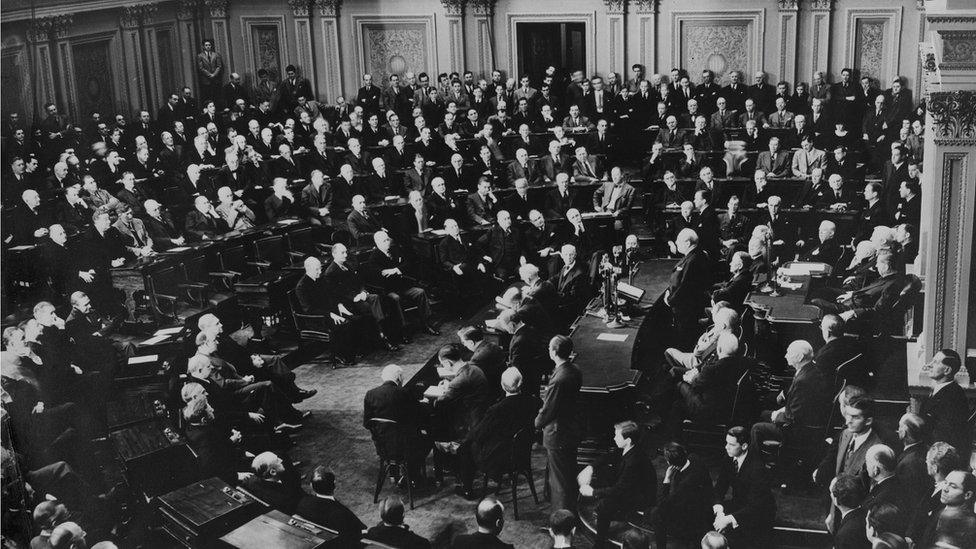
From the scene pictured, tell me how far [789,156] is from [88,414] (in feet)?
34.3

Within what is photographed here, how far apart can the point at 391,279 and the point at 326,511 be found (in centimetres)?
553

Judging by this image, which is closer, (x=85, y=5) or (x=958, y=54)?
(x=958, y=54)

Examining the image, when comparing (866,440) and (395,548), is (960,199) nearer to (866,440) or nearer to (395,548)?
(866,440)

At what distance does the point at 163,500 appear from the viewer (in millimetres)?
6871

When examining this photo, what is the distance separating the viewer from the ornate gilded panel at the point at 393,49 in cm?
2134

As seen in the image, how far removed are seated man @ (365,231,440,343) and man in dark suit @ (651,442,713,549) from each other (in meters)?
5.69

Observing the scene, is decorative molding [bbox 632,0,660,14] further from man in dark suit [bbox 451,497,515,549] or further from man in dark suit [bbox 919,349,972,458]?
man in dark suit [bbox 451,497,515,549]

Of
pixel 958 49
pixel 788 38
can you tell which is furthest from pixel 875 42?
pixel 958 49

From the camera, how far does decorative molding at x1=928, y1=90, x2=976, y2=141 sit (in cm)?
842

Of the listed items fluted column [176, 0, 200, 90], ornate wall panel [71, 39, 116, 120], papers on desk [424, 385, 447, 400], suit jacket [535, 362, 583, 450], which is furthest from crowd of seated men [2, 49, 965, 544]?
fluted column [176, 0, 200, 90]

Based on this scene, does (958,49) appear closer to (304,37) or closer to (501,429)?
(501,429)

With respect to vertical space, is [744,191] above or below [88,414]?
above

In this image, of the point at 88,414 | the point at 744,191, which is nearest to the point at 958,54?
the point at 744,191

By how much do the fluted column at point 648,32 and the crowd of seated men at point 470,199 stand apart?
37 cm
